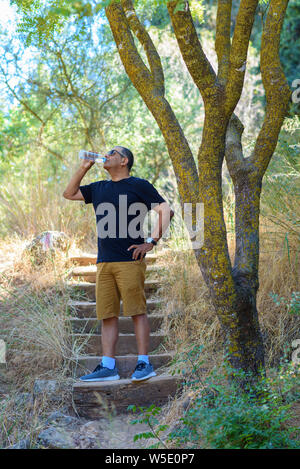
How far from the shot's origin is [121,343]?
4.64 metres

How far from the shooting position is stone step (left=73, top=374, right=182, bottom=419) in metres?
3.75

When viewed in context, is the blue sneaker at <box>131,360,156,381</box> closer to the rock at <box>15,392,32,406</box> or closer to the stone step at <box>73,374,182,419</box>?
the stone step at <box>73,374,182,419</box>

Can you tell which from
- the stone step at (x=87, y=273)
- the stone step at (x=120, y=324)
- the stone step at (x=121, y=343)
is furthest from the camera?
Answer: the stone step at (x=87, y=273)

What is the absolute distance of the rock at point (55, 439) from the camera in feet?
10.5

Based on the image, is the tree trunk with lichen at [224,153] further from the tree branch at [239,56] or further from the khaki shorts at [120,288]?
the khaki shorts at [120,288]

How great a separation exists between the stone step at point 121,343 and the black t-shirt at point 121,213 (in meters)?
1.14

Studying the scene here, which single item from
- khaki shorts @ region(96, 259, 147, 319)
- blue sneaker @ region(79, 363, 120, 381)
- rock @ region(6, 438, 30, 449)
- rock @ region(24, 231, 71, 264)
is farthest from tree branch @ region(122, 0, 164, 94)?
rock @ region(24, 231, 71, 264)

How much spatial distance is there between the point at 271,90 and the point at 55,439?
2.79 m

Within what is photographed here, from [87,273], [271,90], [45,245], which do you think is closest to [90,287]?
[87,273]

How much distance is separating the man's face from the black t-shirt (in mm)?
122

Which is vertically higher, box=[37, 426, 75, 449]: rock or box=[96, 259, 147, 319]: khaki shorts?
box=[96, 259, 147, 319]: khaki shorts

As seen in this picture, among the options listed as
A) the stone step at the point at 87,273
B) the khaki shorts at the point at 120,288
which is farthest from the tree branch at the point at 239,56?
the stone step at the point at 87,273

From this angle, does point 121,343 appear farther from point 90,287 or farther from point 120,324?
point 90,287

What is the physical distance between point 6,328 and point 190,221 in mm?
2302
